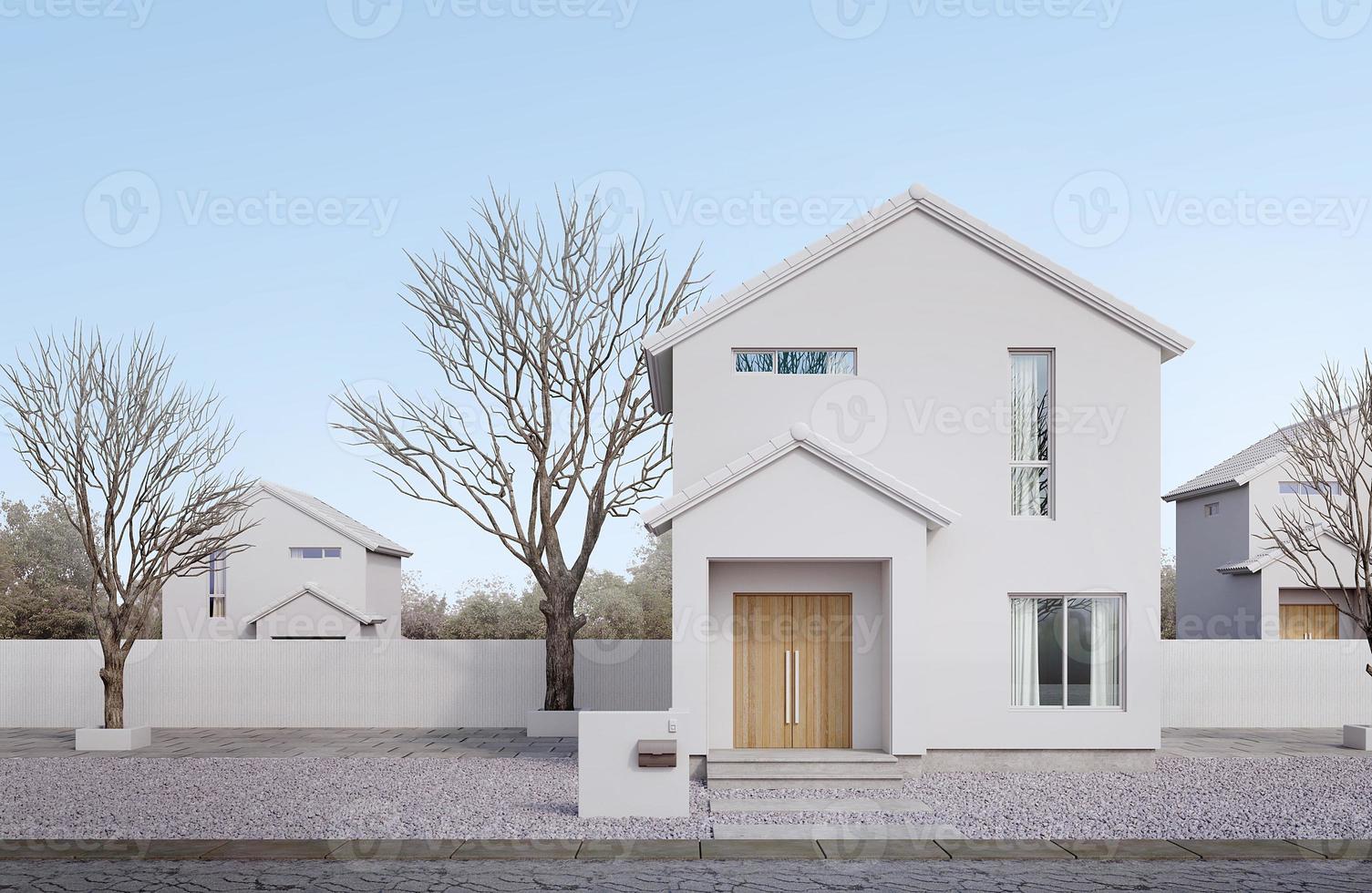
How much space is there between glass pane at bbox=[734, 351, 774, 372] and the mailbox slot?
5652 mm

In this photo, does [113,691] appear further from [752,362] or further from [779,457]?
[779,457]

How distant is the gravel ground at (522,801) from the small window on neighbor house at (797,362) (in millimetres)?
5471

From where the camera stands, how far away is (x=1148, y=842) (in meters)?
9.76

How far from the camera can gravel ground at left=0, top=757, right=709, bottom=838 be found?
10.4 meters

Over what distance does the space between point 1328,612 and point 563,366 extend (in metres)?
17.8

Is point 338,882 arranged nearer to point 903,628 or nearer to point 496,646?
point 903,628

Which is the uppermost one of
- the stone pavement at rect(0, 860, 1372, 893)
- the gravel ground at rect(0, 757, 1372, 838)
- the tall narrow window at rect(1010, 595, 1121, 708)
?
the tall narrow window at rect(1010, 595, 1121, 708)

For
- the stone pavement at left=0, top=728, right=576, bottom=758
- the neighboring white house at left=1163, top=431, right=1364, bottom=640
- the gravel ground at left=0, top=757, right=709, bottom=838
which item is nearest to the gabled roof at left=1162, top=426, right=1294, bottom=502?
the neighboring white house at left=1163, top=431, right=1364, bottom=640

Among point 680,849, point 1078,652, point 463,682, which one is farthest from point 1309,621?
point 680,849

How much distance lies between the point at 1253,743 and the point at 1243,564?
7.78 meters

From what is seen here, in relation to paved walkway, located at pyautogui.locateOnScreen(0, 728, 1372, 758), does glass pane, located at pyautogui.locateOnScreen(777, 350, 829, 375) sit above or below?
above

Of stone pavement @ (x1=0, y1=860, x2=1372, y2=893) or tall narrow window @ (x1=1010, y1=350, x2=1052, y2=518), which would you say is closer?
stone pavement @ (x1=0, y1=860, x2=1372, y2=893)

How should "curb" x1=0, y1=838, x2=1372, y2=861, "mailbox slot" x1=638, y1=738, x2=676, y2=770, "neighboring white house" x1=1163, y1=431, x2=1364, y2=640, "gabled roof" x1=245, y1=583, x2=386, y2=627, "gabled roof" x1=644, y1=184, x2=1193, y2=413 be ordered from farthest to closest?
"gabled roof" x1=245, y1=583, x2=386, y2=627 → "neighboring white house" x1=1163, y1=431, x2=1364, y2=640 → "gabled roof" x1=644, y1=184, x2=1193, y2=413 → "mailbox slot" x1=638, y1=738, x2=676, y2=770 → "curb" x1=0, y1=838, x2=1372, y2=861

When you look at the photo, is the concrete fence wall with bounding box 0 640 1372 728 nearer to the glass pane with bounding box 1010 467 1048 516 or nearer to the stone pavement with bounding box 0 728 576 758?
the stone pavement with bounding box 0 728 576 758
